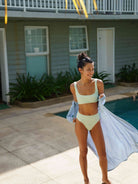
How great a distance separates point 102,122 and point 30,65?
6.80 m

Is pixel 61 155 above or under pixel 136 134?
under

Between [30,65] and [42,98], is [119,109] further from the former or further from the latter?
[30,65]

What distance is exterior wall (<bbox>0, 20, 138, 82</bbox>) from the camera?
9.72 meters

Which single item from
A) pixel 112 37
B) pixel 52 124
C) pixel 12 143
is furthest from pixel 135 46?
pixel 12 143

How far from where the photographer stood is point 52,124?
743cm

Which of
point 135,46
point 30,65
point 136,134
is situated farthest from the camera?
point 135,46

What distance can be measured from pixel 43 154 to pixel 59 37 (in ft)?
21.0

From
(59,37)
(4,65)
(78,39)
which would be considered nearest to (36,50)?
(59,37)

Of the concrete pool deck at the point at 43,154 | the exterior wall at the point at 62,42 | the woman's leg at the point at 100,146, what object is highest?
the exterior wall at the point at 62,42

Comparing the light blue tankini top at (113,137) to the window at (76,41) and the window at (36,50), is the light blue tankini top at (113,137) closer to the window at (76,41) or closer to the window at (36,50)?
the window at (36,50)

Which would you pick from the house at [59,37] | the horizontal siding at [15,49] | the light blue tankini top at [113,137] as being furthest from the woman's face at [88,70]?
the horizontal siding at [15,49]

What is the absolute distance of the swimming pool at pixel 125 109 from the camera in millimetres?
8648

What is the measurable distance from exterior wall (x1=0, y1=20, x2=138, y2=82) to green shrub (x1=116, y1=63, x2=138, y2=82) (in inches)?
10.7

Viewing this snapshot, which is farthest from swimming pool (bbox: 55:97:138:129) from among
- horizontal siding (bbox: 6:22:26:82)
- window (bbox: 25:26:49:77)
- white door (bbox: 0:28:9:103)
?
window (bbox: 25:26:49:77)
